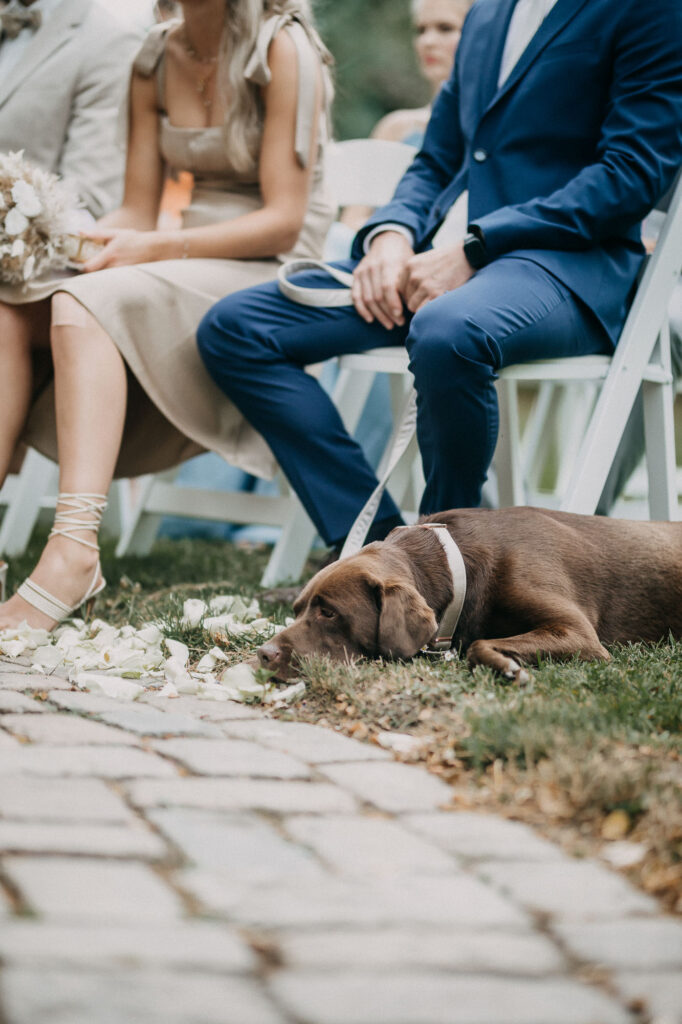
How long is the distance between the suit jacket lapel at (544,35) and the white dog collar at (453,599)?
60.3 inches

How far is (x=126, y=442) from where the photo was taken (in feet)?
13.9

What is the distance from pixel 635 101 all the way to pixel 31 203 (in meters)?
1.92

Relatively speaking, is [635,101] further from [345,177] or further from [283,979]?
[283,979]

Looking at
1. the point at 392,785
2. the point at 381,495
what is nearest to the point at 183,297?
the point at 381,495

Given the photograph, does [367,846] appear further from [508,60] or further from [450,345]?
[508,60]

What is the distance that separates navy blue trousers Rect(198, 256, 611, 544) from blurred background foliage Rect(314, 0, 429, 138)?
15706mm

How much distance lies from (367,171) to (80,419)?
236 cm

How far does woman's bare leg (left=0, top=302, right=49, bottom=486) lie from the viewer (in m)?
3.63

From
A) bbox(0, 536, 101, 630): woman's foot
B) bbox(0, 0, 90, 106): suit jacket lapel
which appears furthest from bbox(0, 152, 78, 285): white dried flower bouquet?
bbox(0, 0, 90, 106): suit jacket lapel

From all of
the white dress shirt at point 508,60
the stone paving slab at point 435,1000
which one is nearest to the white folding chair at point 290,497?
the white dress shirt at point 508,60

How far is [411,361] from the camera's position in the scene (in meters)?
3.12

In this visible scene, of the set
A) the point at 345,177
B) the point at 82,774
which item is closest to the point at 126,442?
the point at 345,177

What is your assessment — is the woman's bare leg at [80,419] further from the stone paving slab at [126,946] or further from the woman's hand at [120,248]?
the stone paving slab at [126,946]

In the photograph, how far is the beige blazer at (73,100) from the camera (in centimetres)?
455
